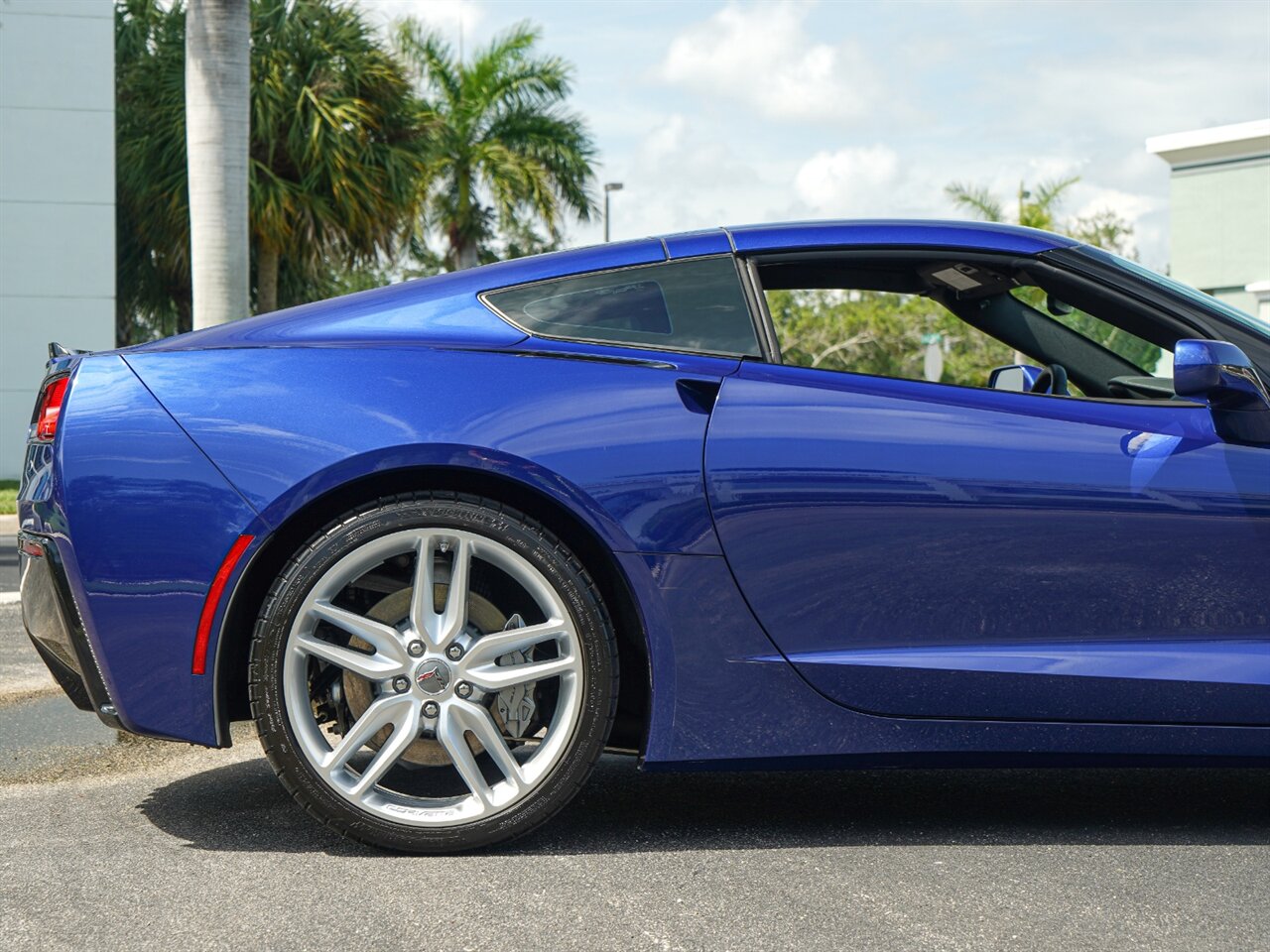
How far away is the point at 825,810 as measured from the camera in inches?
Answer: 148

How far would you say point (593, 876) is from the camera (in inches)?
126

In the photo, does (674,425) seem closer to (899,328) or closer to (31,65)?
(31,65)

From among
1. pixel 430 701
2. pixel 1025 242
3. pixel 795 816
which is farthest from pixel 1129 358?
pixel 430 701

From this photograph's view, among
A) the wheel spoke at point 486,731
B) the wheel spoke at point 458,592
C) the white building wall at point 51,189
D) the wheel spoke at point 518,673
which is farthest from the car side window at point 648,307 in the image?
the white building wall at point 51,189

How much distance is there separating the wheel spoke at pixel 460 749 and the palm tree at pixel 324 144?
1801 centimetres

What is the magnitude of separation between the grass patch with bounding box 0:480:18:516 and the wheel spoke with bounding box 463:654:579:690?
9.81 metres

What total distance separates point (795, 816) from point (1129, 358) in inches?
67.9

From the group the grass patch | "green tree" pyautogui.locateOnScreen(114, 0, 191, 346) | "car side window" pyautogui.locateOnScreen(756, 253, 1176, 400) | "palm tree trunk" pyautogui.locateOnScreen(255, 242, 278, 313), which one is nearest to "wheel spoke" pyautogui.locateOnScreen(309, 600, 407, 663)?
"car side window" pyautogui.locateOnScreen(756, 253, 1176, 400)

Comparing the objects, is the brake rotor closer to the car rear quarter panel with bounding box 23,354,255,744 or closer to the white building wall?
the car rear quarter panel with bounding box 23,354,255,744

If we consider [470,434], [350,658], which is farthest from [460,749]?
[470,434]

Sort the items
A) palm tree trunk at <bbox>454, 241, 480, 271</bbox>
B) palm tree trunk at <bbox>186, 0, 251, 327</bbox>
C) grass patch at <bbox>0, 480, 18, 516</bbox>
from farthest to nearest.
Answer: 1. palm tree trunk at <bbox>454, 241, 480, 271</bbox>
2. grass patch at <bbox>0, 480, 18, 516</bbox>
3. palm tree trunk at <bbox>186, 0, 251, 327</bbox>

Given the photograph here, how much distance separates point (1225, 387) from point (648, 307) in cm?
126

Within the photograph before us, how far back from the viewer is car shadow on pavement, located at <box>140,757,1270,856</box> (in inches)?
137

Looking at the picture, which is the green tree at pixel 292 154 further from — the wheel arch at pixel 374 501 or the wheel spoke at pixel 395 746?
the wheel spoke at pixel 395 746
